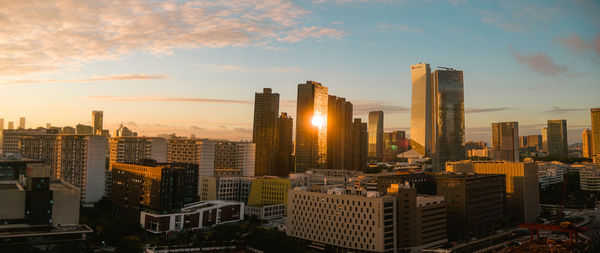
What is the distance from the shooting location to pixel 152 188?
286ft

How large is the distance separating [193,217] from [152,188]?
991cm

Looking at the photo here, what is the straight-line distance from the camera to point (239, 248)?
248ft

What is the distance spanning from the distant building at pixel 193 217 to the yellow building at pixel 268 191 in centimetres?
1633

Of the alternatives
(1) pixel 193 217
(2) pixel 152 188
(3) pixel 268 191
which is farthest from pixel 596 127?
(2) pixel 152 188

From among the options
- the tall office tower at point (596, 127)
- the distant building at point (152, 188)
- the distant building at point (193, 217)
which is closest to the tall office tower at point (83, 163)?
the distant building at point (152, 188)

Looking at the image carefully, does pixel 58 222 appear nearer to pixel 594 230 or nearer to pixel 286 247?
pixel 286 247

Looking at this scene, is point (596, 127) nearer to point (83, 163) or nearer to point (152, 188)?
point (152, 188)

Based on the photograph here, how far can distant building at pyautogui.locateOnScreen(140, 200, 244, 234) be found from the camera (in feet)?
274

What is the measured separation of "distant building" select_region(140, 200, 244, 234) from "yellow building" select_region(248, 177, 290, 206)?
1633 cm

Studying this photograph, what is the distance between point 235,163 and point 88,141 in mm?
57985

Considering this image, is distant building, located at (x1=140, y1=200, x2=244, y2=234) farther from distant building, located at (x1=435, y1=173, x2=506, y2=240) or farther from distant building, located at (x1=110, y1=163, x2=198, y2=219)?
distant building, located at (x1=435, y1=173, x2=506, y2=240)

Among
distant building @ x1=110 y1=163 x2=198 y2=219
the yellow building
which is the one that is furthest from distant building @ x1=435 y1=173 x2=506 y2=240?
distant building @ x1=110 y1=163 x2=198 y2=219

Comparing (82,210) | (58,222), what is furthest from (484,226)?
(82,210)

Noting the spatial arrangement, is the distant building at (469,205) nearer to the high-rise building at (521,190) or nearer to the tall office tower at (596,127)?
the high-rise building at (521,190)
